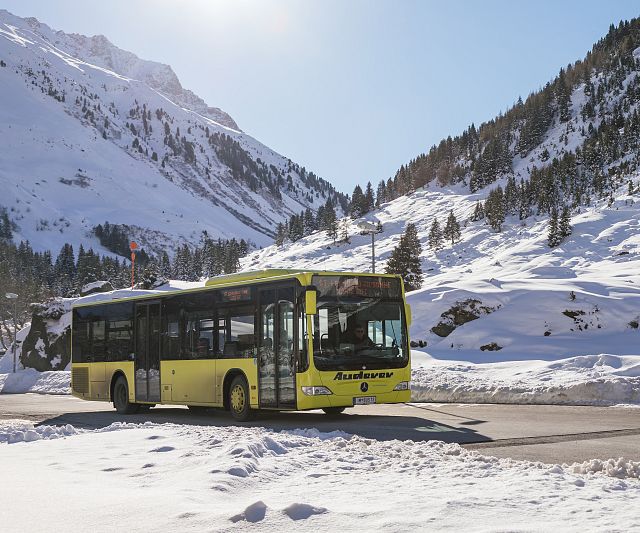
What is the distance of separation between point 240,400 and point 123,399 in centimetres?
589

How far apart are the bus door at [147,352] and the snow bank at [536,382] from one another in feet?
22.6

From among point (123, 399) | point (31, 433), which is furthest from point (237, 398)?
point (123, 399)

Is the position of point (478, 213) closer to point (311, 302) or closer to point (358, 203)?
point (358, 203)

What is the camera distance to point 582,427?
11898 mm

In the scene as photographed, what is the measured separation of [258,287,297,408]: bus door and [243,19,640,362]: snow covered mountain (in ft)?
35.8

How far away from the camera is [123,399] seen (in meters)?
19.9

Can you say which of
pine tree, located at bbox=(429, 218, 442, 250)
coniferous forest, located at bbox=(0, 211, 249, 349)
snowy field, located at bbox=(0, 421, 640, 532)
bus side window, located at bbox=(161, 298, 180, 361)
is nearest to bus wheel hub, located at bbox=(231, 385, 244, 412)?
bus side window, located at bbox=(161, 298, 180, 361)

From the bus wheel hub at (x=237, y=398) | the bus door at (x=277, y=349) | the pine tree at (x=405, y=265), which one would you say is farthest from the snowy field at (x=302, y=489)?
the pine tree at (x=405, y=265)

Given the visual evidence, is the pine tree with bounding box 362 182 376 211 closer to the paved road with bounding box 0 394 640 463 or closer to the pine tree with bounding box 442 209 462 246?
the pine tree with bounding box 442 209 462 246

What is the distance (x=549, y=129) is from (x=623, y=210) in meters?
68.7

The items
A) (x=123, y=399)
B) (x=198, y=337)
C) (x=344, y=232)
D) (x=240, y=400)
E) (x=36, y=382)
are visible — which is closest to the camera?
(x=240, y=400)

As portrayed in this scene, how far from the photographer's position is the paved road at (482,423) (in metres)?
9.62

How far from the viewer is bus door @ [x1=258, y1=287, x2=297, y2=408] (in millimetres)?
14086

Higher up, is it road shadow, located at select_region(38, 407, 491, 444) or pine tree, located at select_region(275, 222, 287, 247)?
pine tree, located at select_region(275, 222, 287, 247)
